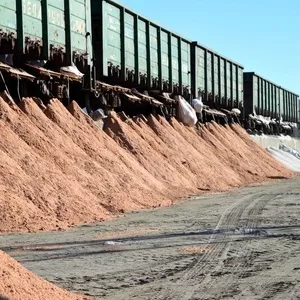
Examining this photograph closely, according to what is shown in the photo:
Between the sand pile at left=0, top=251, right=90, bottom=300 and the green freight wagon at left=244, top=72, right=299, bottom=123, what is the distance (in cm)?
3851

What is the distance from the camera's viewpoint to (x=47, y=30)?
16922 mm

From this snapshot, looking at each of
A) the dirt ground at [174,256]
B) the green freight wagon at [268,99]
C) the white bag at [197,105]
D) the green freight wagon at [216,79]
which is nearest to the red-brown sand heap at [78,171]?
the dirt ground at [174,256]

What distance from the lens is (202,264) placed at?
7.83 metres

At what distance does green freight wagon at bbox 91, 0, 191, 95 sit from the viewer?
21.0 meters

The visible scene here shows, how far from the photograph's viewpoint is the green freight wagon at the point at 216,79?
3181cm

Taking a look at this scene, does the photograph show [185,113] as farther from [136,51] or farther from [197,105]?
[136,51]

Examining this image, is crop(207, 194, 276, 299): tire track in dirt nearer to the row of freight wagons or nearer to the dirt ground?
the dirt ground

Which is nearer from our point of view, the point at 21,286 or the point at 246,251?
the point at 21,286

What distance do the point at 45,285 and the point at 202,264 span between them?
272cm

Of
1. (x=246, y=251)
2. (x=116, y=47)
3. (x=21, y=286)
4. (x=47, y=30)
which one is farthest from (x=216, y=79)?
(x=21, y=286)

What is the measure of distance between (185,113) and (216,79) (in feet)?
22.1

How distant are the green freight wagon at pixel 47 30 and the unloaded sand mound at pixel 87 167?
139cm

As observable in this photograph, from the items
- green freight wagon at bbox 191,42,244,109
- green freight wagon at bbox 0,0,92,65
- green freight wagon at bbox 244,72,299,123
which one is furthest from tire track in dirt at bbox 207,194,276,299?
green freight wagon at bbox 244,72,299,123

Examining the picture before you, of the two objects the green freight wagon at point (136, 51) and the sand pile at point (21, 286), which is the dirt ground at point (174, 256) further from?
the green freight wagon at point (136, 51)
